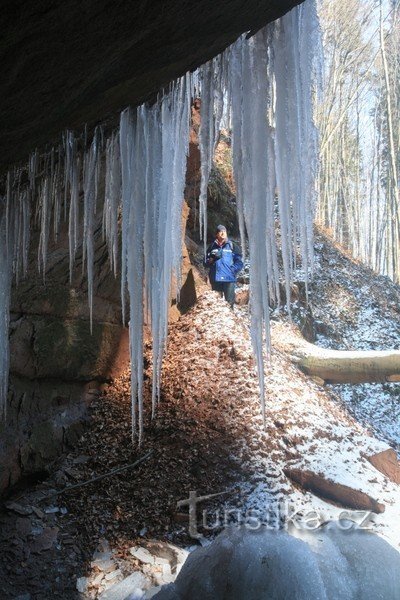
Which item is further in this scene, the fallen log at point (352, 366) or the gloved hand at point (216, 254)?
the gloved hand at point (216, 254)

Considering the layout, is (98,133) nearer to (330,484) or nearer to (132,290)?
(132,290)

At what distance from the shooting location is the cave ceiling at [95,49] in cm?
110

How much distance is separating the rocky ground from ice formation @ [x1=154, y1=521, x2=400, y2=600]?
0.73 m

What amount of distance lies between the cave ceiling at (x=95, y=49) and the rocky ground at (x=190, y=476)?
3.18 metres

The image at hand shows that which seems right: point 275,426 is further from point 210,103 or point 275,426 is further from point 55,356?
point 210,103

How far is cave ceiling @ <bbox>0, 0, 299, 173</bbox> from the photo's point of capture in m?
1.10

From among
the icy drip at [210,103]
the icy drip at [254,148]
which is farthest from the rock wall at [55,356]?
the icy drip at [254,148]

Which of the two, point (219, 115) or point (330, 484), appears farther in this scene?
point (330, 484)

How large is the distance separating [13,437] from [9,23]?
392cm

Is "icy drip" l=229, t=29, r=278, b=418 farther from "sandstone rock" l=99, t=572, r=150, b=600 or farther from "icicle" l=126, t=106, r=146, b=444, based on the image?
"sandstone rock" l=99, t=572, r=150, b=600

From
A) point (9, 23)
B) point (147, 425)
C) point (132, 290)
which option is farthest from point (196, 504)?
point (9, 23)

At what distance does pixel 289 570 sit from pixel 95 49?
8.93 ft

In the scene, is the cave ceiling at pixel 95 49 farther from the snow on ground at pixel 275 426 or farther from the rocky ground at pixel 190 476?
the snow on ground at pixel 275 426

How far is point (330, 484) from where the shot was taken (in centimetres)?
404
